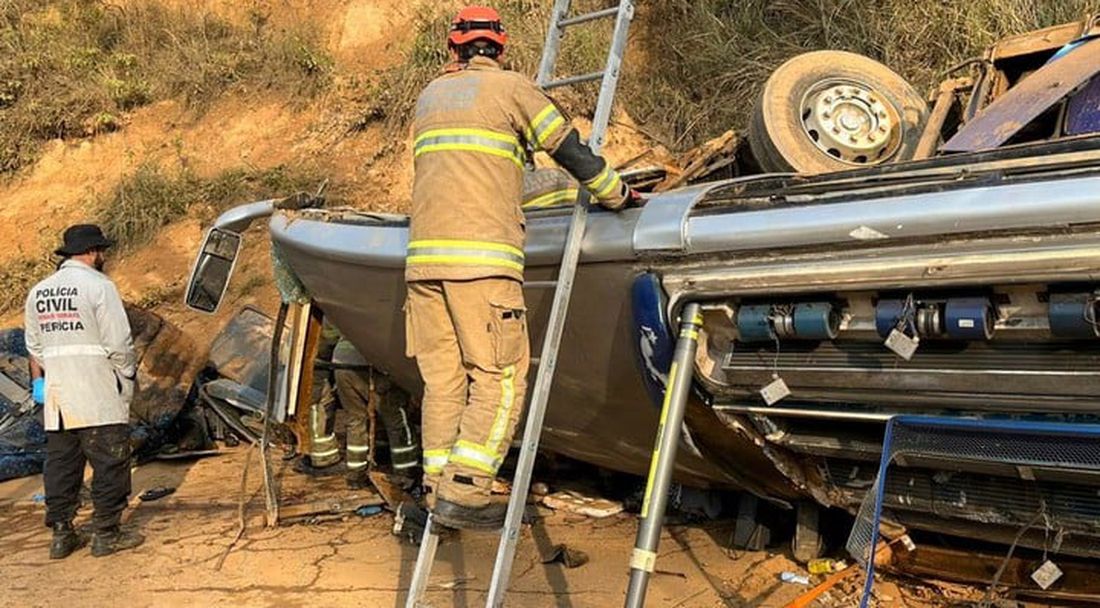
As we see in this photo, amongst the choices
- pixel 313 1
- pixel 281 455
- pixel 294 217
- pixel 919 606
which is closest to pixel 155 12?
pixel 313 1

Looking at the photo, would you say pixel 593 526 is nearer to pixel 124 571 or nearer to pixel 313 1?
pixel 124 571

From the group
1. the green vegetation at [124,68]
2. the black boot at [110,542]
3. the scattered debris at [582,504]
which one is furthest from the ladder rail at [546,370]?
the green vegetation at [124,68]

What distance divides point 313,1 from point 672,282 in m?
11.5

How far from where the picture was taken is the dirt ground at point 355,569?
11.8ft

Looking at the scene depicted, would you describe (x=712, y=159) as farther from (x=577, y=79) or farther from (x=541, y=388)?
(x=541, y=388)

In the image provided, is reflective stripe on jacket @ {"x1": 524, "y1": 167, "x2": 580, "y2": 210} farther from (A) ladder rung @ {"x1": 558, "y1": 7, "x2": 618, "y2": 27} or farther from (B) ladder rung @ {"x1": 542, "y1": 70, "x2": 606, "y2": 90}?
(A) ladder rung @ {"x1": 558, "y1": 7, "x2": 618, "y2": 27}

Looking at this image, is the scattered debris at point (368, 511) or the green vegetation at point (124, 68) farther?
the green vegetation at point (124, 68)

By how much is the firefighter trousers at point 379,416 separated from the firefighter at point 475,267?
2.42 metres

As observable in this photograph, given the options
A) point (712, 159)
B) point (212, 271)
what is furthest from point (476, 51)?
point (212, 271)

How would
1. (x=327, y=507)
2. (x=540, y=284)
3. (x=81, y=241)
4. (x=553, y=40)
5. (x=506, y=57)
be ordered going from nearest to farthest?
(x=540, y=284), (x=553, y=40), (x=81, y=241), (x=327, y=507), (x=506, y=57)

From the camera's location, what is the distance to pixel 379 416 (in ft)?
19.0

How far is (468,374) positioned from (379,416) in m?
2.85

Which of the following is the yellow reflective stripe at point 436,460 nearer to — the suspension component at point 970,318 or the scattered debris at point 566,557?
the scattered debris at point 566,557

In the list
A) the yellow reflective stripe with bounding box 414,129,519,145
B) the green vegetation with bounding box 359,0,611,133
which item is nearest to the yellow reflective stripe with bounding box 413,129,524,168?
the yellow reflective stripe with bounding box 414,129,519,145
